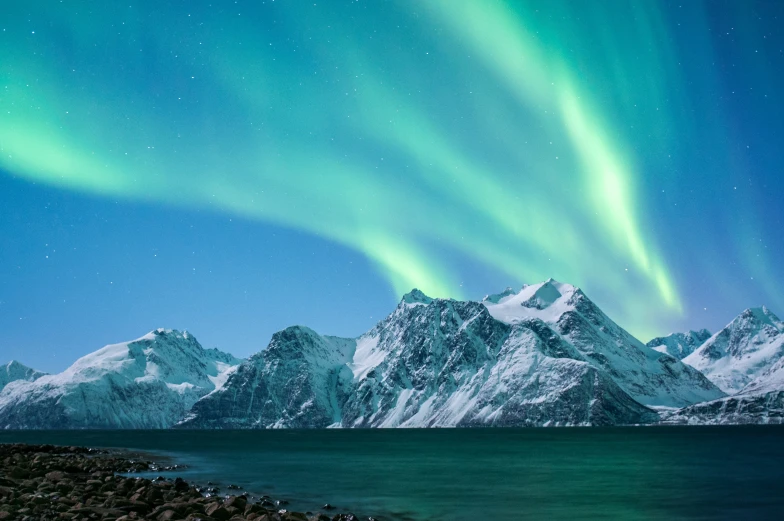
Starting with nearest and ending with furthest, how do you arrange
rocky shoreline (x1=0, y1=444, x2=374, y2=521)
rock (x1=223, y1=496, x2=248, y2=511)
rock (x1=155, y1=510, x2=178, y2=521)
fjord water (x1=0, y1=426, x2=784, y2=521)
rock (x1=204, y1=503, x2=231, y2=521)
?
rock (x1=155, y1=510, x2=178, y2=521) → rocky shoreline (x1=0, y1=444, x2=374, y2=521) → rock (x1=204, y1=503, x2=231, y2=521) → rock (x1=223, y1=496, x2=248, y2=511) → fjord water (x1=0, y1=426, x2=784, y2=521)

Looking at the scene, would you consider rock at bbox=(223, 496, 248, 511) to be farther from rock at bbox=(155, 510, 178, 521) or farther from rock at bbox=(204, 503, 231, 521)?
rock at bbox=(155, 510, 178, 521)

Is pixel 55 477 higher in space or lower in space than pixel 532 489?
lower

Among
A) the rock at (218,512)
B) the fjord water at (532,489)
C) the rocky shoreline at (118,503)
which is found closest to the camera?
the rocky shoreline at (118,503)

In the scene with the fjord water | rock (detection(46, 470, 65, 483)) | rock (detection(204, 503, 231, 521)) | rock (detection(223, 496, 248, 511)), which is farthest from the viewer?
rock (detection(46, 470, 65, 483))

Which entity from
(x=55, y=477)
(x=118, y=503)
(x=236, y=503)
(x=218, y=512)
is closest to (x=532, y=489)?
(x=236, y=503)

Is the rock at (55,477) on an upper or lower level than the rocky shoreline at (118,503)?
upper

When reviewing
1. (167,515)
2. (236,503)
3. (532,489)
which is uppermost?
(532,489)

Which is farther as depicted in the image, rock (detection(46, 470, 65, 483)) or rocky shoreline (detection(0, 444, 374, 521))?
rock (detection(46, 470, 65, 483))

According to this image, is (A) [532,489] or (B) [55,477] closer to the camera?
(B) [55,477]

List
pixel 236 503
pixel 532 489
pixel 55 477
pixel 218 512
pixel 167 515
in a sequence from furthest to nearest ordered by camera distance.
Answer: pixel 532 489
pixel 55 477
pixel 236 503
pixel 218 512
pixel 167 515

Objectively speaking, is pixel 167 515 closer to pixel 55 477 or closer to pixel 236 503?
pixel 236 503

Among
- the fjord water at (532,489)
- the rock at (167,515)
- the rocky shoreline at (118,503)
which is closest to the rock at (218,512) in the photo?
the rocky shoreline at (118,503)

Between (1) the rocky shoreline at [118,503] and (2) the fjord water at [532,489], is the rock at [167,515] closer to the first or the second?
(1) the rocky shoreline at [118,503]

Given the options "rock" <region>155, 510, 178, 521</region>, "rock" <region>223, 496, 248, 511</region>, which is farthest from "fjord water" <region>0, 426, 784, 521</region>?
"rock" <region>155, 510, 178, 521</region>
